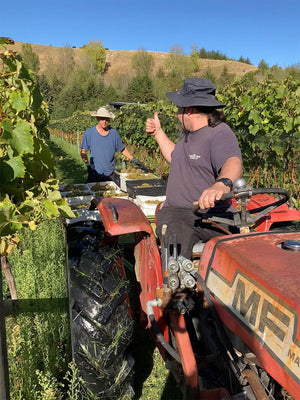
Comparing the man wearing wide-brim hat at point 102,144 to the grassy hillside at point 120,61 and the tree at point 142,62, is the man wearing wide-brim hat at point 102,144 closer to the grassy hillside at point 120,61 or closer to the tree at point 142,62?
the tree at point 142,62

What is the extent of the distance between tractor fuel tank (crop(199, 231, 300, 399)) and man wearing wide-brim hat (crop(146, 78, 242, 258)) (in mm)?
388

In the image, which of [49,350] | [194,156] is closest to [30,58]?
[194,156]

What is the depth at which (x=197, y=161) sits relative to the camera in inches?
96.5

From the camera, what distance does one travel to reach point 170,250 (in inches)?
83.7

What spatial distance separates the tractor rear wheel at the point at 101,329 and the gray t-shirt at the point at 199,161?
648mm

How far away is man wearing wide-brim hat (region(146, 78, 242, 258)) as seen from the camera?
2.23 m

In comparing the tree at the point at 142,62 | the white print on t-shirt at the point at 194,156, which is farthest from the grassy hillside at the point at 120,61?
the white print on t-shirt at the point at 194,156

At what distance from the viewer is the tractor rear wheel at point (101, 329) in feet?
6.75

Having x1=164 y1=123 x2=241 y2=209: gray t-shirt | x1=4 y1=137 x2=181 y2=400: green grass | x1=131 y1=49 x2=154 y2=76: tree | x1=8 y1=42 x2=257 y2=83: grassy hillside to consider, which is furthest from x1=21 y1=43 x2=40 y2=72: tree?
x1=164 y1=123 x2=241 y2=209: gray t-shirt

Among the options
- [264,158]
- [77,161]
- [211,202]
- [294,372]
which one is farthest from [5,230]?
[77,161]

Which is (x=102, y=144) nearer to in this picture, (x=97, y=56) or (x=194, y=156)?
(x=194, y=156)

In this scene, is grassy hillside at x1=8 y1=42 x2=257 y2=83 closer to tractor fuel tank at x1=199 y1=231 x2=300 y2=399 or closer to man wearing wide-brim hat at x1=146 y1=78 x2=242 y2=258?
man wearing wide-brim hat at x1=146 y1=78 x2=242 y2=258

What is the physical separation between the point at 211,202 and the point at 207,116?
3.10 ft

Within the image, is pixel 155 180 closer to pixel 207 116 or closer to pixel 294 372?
pixel 207 116
